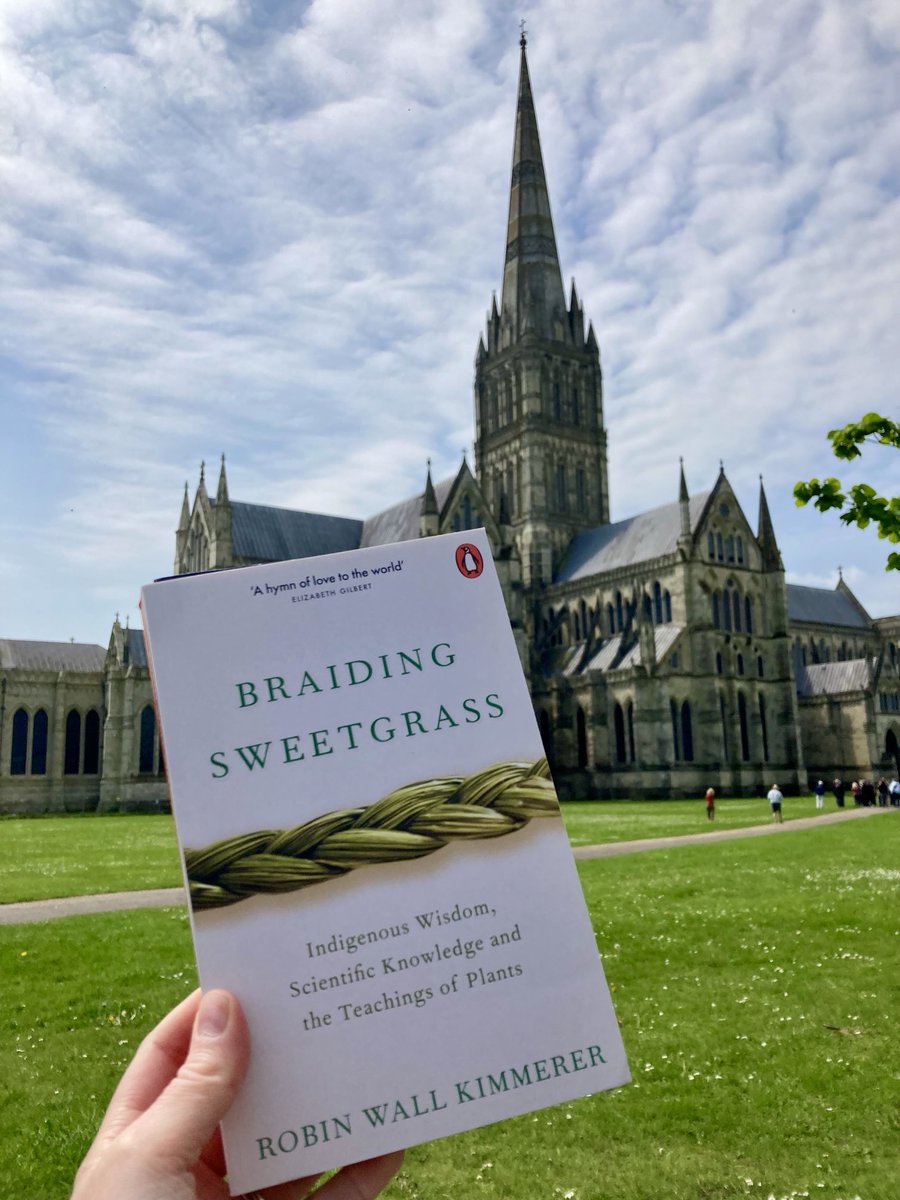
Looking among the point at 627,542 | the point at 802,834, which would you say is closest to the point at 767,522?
the point at 627,542

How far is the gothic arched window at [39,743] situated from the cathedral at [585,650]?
9cm

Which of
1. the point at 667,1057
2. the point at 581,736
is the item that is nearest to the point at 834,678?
the point at 581,736

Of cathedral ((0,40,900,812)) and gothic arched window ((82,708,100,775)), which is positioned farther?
gothic arched window ((82,708,100,775))

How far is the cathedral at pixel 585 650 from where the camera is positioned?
51.2 metres

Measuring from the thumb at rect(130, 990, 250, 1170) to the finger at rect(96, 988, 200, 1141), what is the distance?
0.21 metres

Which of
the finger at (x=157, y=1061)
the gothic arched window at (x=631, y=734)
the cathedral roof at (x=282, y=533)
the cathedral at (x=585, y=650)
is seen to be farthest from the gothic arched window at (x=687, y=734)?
the finger at (x=157, y=1061)

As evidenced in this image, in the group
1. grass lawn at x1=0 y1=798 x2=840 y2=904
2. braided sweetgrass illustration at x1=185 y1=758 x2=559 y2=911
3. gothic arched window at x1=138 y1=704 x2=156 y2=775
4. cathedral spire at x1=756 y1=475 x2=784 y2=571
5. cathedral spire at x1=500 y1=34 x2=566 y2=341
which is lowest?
grass lawn at x1=0 y1=798 x2=840 y2=904

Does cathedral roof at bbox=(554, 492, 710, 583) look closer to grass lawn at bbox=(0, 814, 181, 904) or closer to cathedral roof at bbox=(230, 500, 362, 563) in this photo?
→ cathedral roof at bbox=(230, 500, 362, 563)

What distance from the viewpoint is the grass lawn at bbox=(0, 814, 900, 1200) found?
17.7ft

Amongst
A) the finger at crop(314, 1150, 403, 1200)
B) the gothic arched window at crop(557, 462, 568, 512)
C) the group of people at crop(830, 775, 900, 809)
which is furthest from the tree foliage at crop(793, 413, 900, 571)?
the gothic arched window at crop(557, 462, 568, 512)

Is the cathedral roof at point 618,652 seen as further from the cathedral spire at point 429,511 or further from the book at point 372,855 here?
the book at point 372,855

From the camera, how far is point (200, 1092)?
1.88 meters

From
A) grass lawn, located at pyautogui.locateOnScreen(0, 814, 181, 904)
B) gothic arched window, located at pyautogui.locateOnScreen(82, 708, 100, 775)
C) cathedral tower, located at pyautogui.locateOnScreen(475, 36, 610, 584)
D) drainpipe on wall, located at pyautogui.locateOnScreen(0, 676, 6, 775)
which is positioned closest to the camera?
grass lawn, located at pyautogui.locateOnScreen(0, 814, 181, 904)

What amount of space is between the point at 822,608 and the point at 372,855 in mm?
76119
